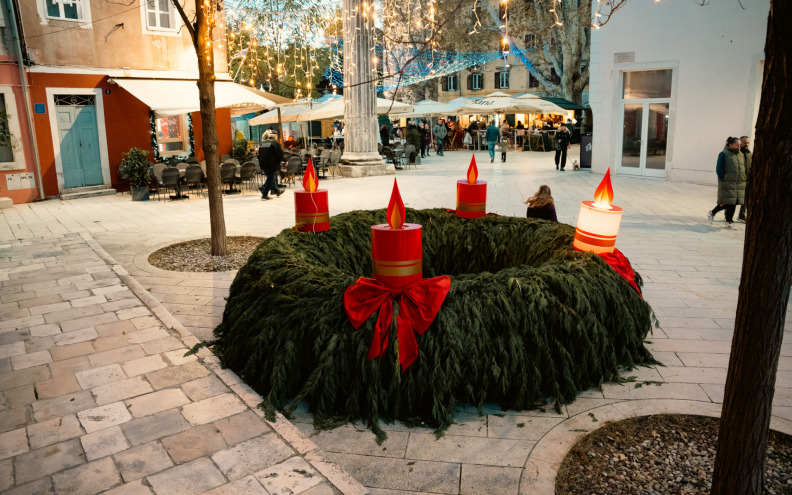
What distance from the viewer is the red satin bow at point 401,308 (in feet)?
11.9

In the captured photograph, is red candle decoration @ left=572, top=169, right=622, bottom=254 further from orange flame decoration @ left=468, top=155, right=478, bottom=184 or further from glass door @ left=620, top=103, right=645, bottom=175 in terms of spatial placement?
glass door @ left=620, top=103, right=645, bottom=175

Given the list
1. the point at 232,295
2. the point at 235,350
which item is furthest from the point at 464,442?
the point at 232,295

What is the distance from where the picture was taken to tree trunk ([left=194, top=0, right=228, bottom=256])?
24.7 feet

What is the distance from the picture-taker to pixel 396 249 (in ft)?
11.9

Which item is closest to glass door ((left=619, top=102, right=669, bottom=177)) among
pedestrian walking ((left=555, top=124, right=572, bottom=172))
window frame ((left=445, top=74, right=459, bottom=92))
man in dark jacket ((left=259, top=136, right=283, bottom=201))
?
pedestrian walking ((left=555, top=124, right=572, bottom=172))

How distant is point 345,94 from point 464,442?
1571cm

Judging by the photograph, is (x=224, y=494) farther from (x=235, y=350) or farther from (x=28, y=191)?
(x=28, y=191)

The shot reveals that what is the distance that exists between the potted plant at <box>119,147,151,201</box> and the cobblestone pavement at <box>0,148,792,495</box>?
216 cm

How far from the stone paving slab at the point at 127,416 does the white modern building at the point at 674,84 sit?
13.9 m

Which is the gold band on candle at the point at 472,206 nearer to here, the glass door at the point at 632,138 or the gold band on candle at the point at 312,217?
the gold band on candle at the point at 312,217

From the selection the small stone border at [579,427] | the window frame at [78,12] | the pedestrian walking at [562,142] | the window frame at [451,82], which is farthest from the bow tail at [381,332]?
the window frame at [451,82]

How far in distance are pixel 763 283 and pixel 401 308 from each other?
2010 millimetres

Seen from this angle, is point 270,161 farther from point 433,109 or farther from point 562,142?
point 433,109

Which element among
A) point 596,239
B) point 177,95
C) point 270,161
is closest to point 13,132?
point 177,95
